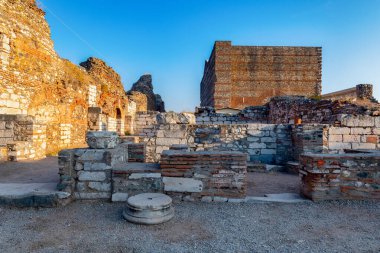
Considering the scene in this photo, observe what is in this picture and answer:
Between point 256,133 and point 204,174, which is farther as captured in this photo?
point 256,133

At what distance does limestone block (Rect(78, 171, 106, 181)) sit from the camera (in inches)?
156

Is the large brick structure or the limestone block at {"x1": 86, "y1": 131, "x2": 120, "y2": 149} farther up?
the large brick structure

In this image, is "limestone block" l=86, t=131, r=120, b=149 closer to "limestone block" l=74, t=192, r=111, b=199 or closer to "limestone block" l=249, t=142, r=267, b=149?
"limestone block" l=74, t=192, r=111, b=199

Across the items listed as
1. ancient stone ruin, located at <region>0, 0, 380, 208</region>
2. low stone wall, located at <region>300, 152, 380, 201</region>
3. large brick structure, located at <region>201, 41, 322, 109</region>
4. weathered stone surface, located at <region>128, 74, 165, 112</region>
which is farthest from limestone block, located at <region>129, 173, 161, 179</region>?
large brick structure, located at <region>201, 41, 322, 109</region>

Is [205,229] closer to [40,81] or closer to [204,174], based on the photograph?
[204,174]

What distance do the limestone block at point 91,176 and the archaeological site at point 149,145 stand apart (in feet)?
0.06

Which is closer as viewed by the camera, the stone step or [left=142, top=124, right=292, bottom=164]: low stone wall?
the stone step

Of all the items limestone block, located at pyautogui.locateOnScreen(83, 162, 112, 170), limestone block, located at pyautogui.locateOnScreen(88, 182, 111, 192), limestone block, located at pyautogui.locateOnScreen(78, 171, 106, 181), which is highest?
limestone block, located at pyautogui.locateOnScreen(83, 162, 112, 170)

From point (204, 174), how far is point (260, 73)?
2498 centimetres

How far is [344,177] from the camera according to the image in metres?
4.03

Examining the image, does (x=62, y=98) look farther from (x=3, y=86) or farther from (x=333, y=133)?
(x=333, y=133)

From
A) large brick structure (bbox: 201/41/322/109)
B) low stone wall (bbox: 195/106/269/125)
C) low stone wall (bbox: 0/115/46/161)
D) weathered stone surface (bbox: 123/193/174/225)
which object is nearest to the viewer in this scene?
weathered stone surface (bbox: 123/193/174/225)

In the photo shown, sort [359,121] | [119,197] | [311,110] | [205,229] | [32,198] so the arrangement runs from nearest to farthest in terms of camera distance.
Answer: [205,229] → [32,198] → [119,197] → [359,121] → [311,110]

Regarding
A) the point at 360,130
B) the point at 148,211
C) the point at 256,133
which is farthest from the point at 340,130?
the point at 148,211
